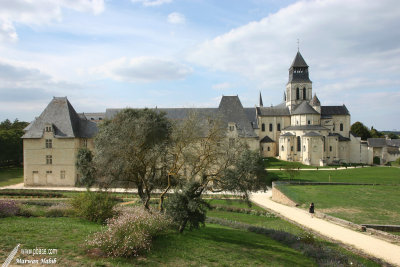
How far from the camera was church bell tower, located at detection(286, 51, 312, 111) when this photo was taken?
61.6 m

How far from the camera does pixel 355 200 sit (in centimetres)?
2347

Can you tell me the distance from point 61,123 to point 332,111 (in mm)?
52141

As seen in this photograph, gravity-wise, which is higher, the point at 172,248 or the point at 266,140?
the point at 266,140

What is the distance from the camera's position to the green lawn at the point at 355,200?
18578 mm

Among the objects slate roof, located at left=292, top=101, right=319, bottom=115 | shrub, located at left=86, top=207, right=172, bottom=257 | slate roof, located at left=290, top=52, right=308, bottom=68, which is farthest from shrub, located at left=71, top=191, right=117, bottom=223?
slate roof, located at left=290, top=52, right=308, bottom=68

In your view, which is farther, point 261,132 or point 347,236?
point 261,132

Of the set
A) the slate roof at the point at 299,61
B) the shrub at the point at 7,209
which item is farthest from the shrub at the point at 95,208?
the slate roof at the point at 299,61

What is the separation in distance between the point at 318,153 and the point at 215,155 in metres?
41.1

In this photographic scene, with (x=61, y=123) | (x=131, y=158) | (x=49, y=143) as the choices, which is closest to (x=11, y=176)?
(x=49, y=143)

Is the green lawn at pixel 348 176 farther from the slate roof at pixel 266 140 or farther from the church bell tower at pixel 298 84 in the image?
the church bell tower at pixel 298 84

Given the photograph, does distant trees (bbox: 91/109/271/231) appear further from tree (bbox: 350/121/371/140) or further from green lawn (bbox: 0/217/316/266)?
tree (bbox: 350/121/371/140)

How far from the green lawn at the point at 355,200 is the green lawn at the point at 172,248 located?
9.10 m

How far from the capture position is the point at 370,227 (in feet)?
53.1

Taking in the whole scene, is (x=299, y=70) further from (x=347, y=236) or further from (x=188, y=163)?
(x=188, y=163)
